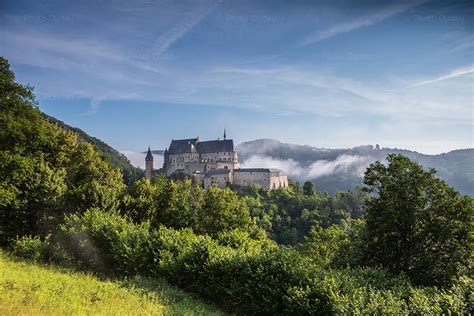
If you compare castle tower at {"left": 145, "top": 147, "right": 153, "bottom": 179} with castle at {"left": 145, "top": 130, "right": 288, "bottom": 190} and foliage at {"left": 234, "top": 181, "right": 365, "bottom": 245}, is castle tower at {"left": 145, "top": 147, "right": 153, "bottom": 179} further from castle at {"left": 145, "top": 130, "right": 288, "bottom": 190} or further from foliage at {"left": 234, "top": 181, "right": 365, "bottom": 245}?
foliage at {"left": 234, "top": 181, "right": 365, "bottom": 245}

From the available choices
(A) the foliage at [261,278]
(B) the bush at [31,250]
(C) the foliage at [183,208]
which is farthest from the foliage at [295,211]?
(A) the foliage at [261,278]

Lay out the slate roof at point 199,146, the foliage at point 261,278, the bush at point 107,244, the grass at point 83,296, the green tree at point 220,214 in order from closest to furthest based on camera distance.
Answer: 1. the foliage at point 261,278
2. the grass at point 83,296
3. the bush at point 107,244
4. the green tree at point 220,214
5. the slate roof at point 199,146

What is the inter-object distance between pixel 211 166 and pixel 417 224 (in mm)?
117085

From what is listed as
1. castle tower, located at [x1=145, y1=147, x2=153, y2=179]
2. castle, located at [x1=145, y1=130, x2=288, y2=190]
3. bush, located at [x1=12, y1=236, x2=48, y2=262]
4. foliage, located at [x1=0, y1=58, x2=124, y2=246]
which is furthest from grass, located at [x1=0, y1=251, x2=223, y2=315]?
castle tower, located at [x1=145, y1=147, x2=153, y2=179]

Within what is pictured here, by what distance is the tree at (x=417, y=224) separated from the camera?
1611 cm

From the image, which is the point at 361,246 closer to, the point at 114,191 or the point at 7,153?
the point at 114,191

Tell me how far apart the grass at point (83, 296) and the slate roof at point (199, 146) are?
4827 inches

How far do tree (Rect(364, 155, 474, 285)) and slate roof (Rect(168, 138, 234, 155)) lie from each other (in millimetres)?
120099

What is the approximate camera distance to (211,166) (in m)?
133

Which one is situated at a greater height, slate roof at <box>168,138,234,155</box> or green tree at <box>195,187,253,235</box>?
slate roof at <box>168,138,234,155</box>

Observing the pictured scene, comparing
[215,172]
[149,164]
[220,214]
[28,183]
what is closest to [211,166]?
[215,172]

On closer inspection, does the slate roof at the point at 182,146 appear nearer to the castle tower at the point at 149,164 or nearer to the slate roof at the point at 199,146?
the slate roof at the point at 199,146

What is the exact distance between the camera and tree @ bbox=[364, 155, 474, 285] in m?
16.1

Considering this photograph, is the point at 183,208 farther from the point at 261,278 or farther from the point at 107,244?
the point at 261,278
